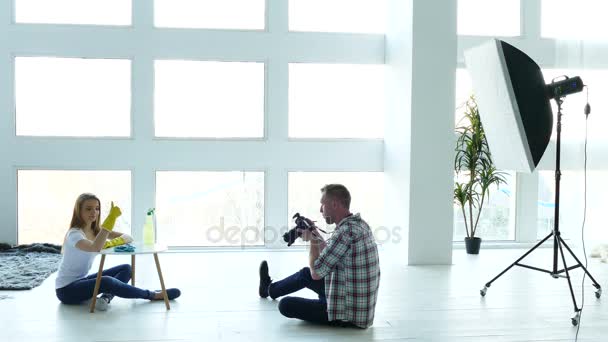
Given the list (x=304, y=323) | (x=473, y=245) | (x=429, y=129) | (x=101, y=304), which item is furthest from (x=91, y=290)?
(x=473, y=245)

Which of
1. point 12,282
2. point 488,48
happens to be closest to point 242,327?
point 12,282

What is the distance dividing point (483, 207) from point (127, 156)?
3.96m

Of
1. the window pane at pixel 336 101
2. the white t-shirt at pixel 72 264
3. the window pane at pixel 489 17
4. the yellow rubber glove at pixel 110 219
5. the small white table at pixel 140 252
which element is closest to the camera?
the yellow rubber glove at pixel 110 219

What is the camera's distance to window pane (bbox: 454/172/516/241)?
23.2 feet

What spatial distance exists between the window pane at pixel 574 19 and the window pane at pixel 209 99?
330 cm

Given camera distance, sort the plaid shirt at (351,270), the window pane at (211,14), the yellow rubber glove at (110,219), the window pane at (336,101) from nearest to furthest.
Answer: the plaid shirt at (351,270) → the yellow rubber glove at (110,219) → the window pane at (211,14) → the window pane at (336,101)

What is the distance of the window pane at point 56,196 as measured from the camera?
6.33m

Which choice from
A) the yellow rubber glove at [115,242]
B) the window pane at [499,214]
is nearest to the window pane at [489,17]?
the window pane at [499,214]

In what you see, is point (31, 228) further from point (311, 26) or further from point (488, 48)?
point (488, 48)

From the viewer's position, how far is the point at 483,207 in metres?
7.05

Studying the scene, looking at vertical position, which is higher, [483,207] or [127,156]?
[127,156]

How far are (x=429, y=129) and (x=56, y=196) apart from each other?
12.5ft

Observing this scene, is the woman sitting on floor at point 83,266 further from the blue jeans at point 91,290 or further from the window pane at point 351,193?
the window pane at point 351,193

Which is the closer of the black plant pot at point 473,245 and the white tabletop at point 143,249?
the white tabletop at point 143,249
